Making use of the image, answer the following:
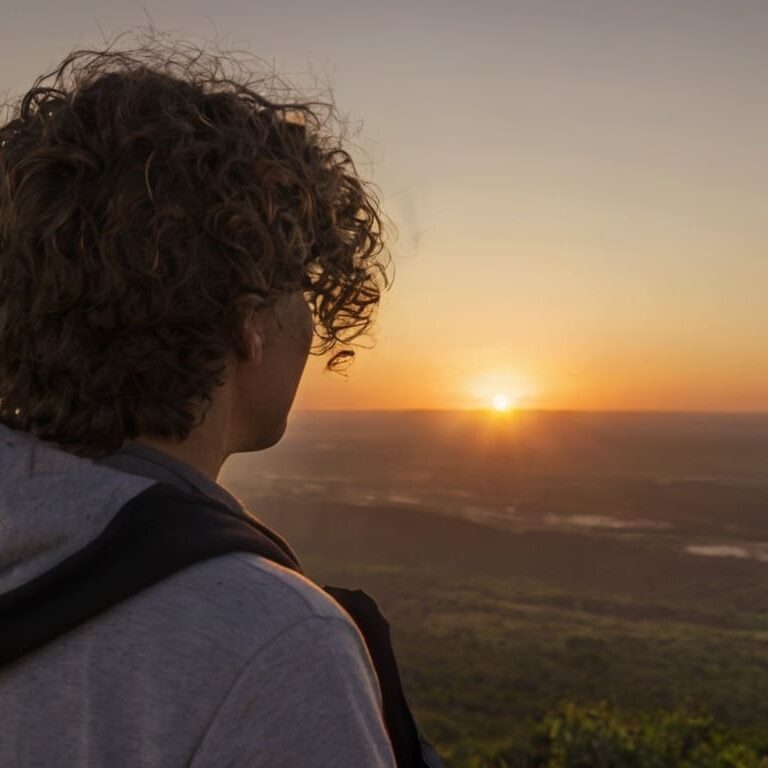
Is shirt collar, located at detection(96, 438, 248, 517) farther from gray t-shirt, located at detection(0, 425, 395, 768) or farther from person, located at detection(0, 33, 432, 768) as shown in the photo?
gray t-shirt, located at detection(0, 425, 395, 768)

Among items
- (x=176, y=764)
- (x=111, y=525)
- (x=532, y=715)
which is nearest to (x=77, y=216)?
(x=111, y=525)

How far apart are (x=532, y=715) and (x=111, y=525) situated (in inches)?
1571

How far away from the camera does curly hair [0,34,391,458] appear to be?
4.09 ft

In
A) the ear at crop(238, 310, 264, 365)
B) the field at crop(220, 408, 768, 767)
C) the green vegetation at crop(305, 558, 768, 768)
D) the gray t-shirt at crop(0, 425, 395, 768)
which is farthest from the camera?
the field at crop(220, 408, 768, 767)

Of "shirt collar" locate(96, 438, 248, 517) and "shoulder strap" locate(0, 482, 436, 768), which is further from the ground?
"shirt collar" locate(96, 438, 248, 517)

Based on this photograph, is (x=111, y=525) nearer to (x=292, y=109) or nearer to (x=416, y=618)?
(x=292, y=109)

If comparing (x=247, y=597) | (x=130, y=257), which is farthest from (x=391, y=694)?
(x=130, y=257)

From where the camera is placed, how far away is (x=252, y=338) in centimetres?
131

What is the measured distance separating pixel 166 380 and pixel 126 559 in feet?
1.10

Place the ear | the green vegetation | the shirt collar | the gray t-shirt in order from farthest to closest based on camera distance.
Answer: the green vegetation → the ear → the shirt collar → the gray t-shirt

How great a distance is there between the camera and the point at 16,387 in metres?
1.34

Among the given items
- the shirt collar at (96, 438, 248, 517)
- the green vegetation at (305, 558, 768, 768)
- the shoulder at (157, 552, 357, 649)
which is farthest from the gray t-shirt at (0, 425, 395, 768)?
the green vegetation at (305, 558, 768, 768)

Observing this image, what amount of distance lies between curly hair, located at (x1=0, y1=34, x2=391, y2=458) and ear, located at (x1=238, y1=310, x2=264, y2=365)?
0.04ft

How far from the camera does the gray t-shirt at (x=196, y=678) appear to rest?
0.93 meters
